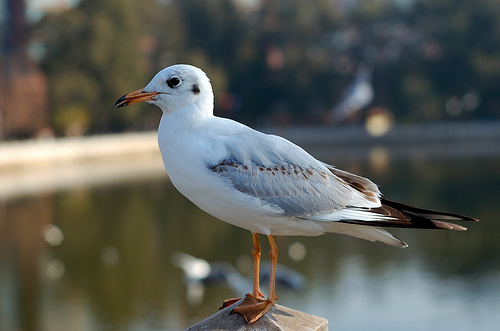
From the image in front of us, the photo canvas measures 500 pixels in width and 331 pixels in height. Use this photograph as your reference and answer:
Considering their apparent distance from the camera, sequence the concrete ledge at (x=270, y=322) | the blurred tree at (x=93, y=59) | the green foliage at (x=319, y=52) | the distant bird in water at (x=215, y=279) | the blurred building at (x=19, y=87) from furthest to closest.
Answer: the green foliage at (x=319, y=52) → the blurred tree at (x=93, y=59) → the blurred building at (x=19, y=87) → the distant bird in water at (x=215, y=279) → the concrete ledge at (x=270, y=322)

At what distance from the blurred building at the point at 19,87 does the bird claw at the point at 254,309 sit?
51.5 metres

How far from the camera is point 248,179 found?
12.1ft

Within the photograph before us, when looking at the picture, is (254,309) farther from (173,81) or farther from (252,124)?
(252,124)

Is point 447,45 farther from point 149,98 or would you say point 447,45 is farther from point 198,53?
point 149,98

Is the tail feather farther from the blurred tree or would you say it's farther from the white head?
the blurred tree

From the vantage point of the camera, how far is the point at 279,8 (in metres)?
70.3

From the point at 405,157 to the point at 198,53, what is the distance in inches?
814

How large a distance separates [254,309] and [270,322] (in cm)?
10

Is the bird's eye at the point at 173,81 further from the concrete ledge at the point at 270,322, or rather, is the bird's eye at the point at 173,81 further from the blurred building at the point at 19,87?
the blurred building at the point at 19,87

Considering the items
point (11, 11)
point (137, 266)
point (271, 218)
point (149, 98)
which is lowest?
point (137, 266)

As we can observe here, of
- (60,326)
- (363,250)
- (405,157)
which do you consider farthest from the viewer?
(405,157)

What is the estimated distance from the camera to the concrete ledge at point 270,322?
3.46 m

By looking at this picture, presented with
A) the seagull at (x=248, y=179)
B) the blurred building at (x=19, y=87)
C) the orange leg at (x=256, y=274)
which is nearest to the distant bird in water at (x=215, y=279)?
the orange leg at (x=256, y=274)

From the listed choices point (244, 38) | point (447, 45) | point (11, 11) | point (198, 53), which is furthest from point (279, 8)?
point (11, 11)
